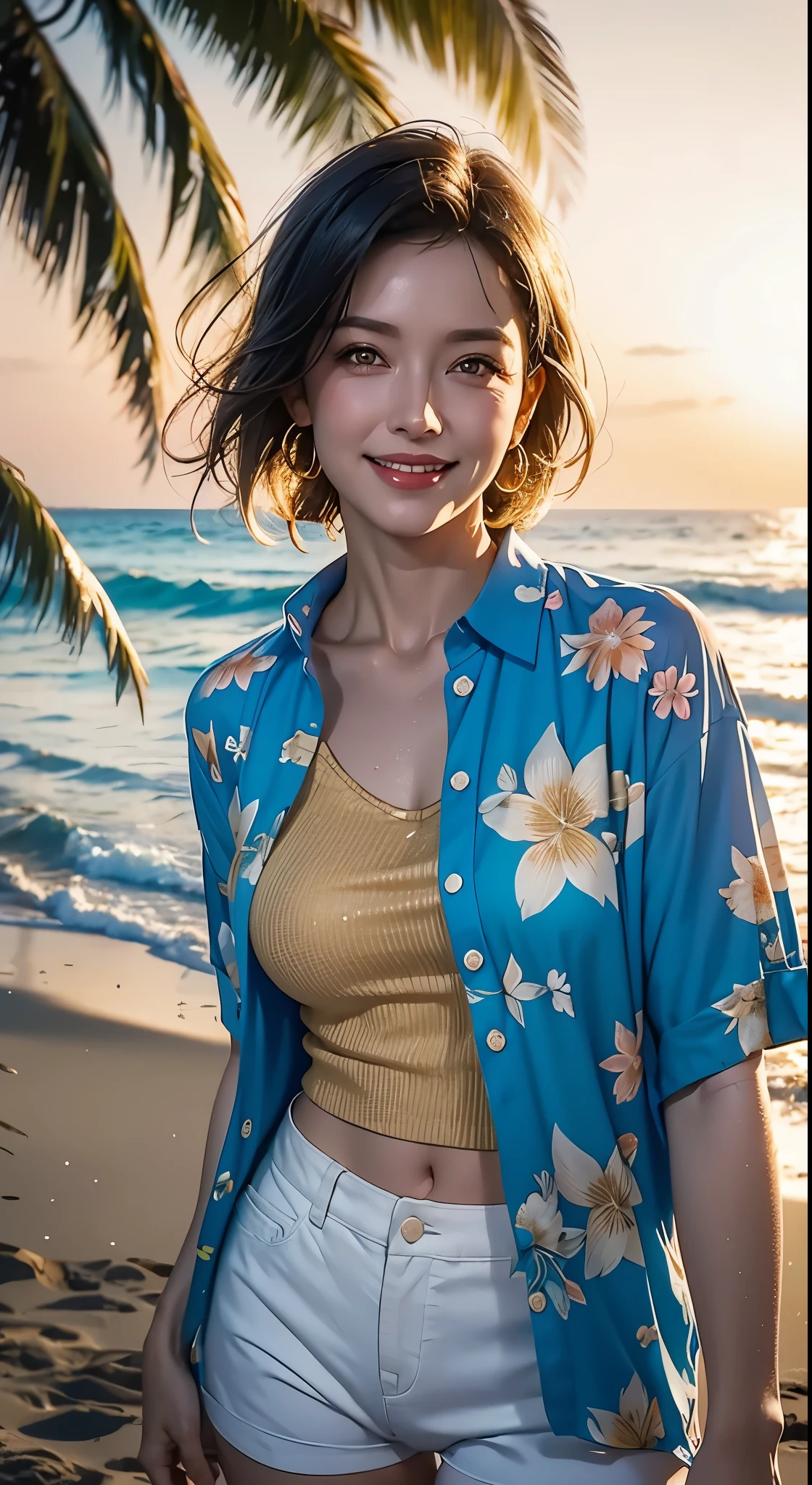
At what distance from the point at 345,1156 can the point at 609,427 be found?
2.07 metres

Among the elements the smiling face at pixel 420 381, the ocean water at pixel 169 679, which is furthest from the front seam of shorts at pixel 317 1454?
the ocean water at pixel 169 679

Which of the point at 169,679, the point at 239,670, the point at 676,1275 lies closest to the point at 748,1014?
Answer: the point at 676,1275

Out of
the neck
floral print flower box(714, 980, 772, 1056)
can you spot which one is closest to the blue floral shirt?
floral print flower box(714, 980, 772, 1056)

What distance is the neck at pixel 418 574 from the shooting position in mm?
1229

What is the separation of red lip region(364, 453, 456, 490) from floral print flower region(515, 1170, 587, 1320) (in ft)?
2.00

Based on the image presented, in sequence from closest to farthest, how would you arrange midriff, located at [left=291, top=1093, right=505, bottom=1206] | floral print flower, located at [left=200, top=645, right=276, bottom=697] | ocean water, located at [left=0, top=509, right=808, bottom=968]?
midriff, located at [left=291, top=1093, right=505, bottom=1206]
floral print flower, located at [left=200, top=645, right=276, bottom=697]
ocean water, located at [left=0, top=509, right=808, bottom=968]

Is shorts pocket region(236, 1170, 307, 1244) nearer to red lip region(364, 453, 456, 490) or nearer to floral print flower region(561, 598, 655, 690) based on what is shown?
floral print flower region(561, 598, 655, 690)

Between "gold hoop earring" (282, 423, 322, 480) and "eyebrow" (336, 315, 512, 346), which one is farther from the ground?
"eyebrow" (336, 315, 512, 346)

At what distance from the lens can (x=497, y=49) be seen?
2.26 m

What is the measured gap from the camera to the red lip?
1107 mm

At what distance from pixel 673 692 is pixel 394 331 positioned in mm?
409

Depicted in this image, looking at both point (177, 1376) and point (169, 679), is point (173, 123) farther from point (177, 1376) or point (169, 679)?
point (177, 1376)

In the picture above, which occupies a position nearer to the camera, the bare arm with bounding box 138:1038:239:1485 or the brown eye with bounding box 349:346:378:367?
the brown eye with bounding box 349:346:378:367

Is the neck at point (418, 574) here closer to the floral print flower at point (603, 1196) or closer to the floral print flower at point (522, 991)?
the floral print flower at point (522, 991)
